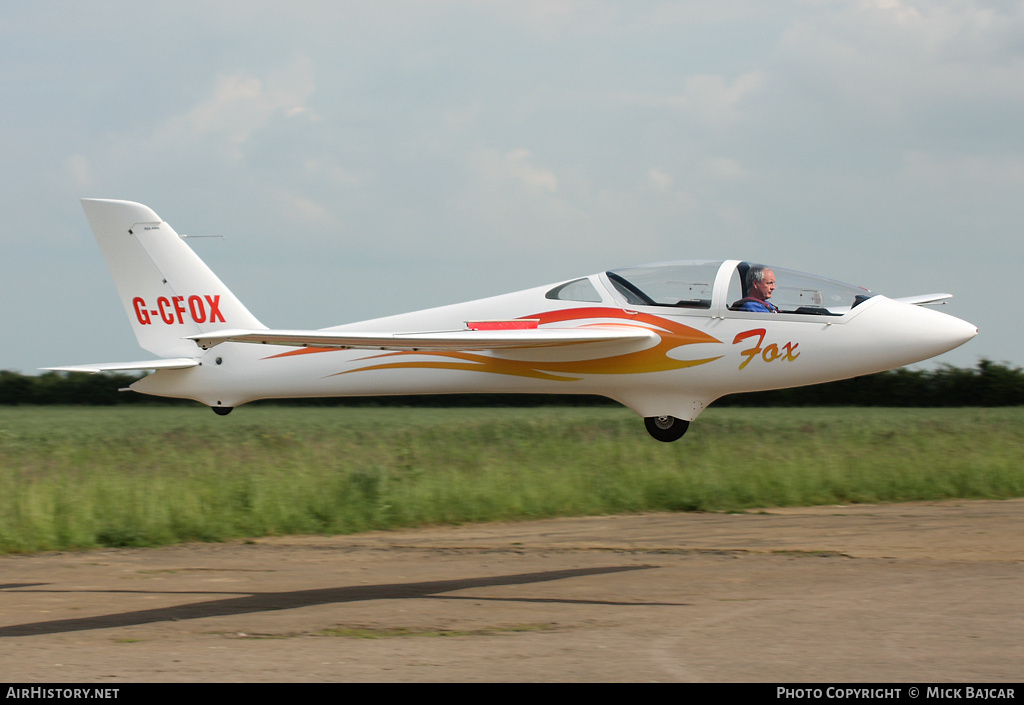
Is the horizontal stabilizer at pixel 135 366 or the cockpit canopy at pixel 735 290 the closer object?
the cockpit canopy at pixel 735 290

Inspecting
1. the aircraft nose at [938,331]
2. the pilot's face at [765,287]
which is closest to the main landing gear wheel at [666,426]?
the pilot's face at [765,287]

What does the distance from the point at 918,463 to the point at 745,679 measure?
2300cm

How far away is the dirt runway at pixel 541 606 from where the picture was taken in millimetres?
11648

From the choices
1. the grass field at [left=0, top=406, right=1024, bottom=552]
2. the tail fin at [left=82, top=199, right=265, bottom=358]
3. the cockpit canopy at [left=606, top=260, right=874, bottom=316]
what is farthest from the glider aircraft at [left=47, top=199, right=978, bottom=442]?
the grass field at [left=0, top=406, right=1024, bottom=552]

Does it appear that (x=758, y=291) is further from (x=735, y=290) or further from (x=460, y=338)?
(x=460, y=338)

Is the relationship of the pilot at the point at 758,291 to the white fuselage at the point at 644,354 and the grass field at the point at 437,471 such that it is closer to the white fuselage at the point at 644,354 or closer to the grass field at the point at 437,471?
the white fuselage at the point at 644,354

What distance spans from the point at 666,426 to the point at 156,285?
7830mm

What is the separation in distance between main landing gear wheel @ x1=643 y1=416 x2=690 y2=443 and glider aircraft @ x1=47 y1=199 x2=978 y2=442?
0.02 metres

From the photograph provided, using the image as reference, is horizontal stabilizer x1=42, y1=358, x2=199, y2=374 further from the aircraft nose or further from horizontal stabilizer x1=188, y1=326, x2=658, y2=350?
the aircraft nose

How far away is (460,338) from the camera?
11781 millimetres

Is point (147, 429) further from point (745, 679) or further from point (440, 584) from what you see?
point (745, 679)

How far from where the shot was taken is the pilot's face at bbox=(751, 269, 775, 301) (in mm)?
12141

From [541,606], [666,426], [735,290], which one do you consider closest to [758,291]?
[735,290]

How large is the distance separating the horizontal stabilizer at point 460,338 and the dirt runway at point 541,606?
11.5ft
